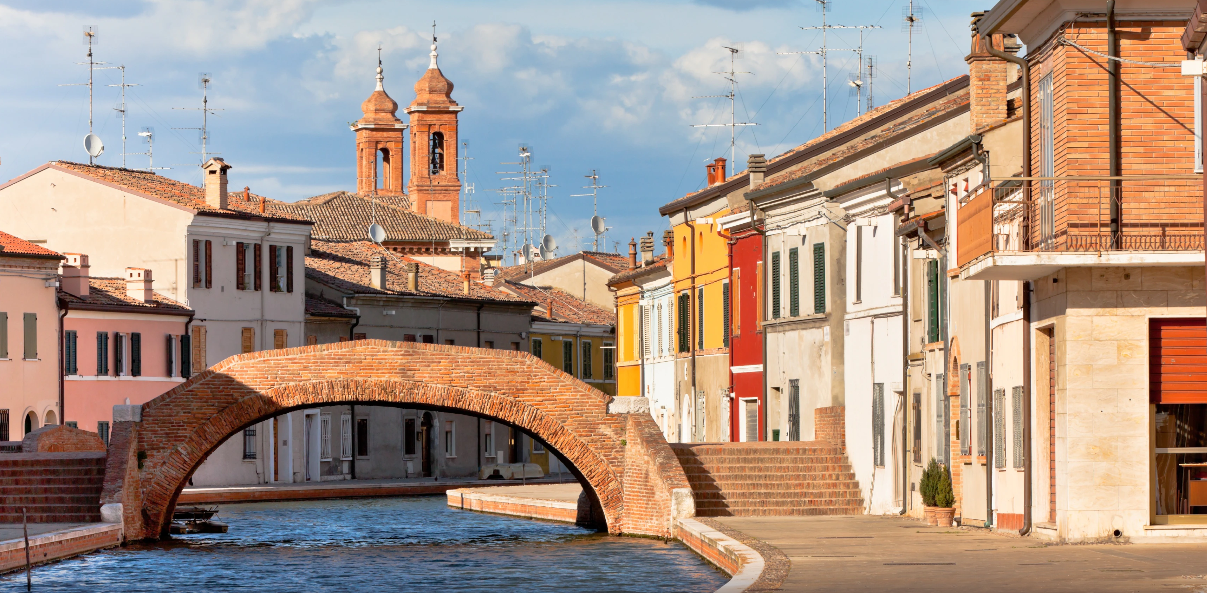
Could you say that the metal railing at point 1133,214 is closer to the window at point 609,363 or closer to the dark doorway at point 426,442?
the dark doorway at point 426,442

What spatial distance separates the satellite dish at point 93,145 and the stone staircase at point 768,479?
1364 inches

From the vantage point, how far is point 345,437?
6575 centimetres

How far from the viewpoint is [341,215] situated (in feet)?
286

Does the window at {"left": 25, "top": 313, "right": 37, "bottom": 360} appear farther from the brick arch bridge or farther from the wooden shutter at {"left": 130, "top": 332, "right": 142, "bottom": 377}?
the brick arch bridge

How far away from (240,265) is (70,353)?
8.44 m

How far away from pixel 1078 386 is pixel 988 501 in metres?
4.85

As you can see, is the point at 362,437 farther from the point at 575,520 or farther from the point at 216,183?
the point at 575,520

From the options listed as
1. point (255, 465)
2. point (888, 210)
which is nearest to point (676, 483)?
point (888, 210)

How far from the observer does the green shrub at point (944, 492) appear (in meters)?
28.1

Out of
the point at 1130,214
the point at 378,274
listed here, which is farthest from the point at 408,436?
the point at 1130,214

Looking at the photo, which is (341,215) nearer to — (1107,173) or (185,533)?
(185,533)

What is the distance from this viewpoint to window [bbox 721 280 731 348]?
156ft

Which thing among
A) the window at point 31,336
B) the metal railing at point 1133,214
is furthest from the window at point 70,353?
the metal railing at point 1133,214

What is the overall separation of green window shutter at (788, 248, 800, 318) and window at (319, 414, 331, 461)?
91.7ft
